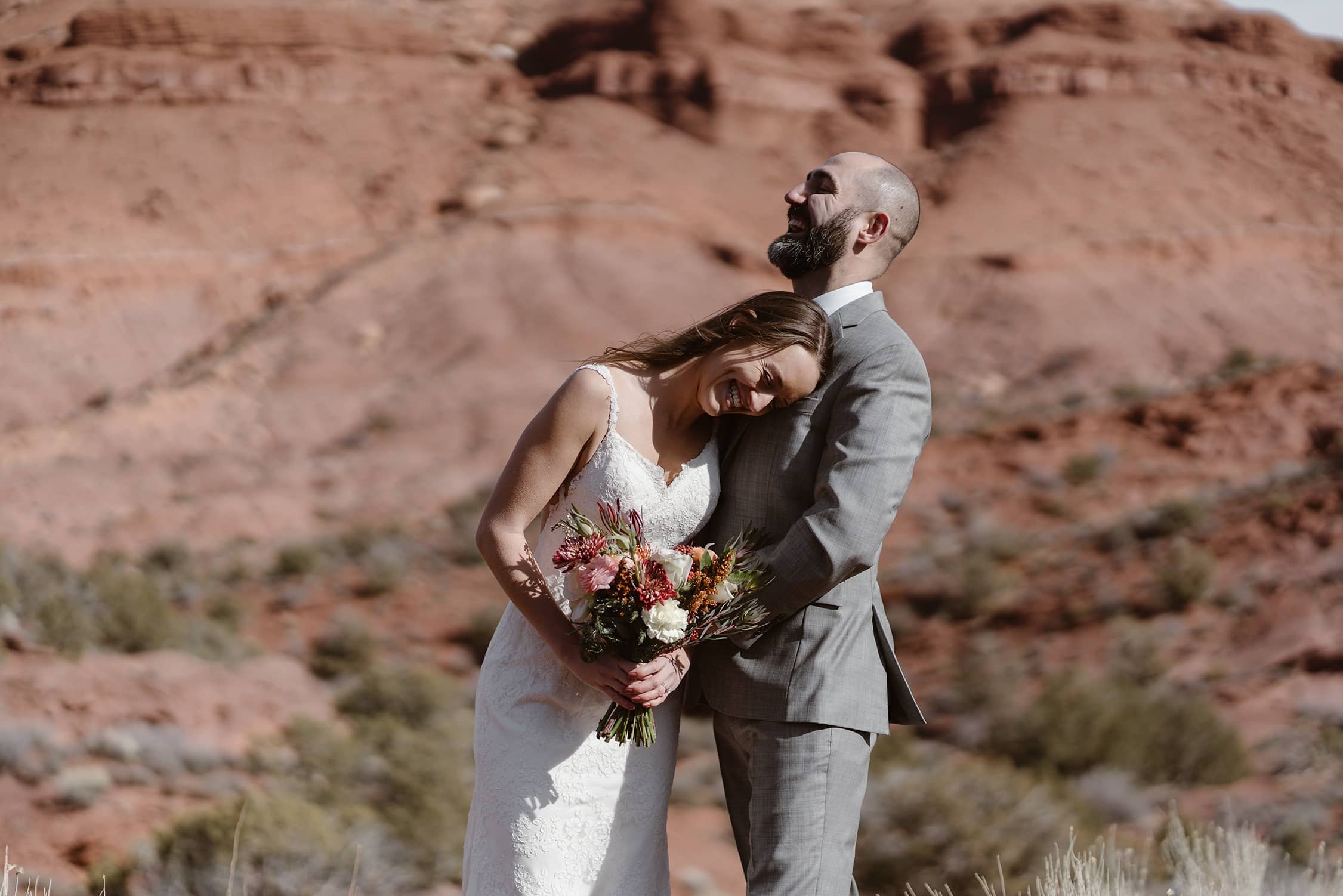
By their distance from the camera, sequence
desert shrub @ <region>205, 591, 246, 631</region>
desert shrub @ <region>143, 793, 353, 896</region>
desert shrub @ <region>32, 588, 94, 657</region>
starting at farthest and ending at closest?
1. desert shrub @ <region>205, 591, 246, 631</region>
2. desert shrub @ <region>32, 588, 94, 657</region>
3. desert shrub @ <region>143, 793, 353, 896</region>

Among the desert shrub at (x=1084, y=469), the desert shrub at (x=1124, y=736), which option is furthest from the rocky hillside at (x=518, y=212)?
the desert shrub at (x=1124, y=736)

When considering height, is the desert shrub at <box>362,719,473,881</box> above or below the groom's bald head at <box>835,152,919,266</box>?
below

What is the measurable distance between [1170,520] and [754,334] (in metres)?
13.1

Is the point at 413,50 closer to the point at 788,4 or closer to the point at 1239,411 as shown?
the point at 788,4

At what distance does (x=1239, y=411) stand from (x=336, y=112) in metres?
21.2

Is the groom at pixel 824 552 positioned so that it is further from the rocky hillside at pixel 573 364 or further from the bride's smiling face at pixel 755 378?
the rocky hillside at pixel 573 364

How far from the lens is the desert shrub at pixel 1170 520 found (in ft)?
46.0

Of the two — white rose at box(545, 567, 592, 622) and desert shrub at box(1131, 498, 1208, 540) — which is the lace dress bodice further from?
desert shrub at box(1131, 498, 1208, 540)

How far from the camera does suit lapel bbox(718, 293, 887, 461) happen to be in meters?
2.72

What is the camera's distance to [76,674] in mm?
9578

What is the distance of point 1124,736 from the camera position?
916 cm

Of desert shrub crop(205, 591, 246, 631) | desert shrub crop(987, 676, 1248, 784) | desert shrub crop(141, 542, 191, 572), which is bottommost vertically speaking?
desert shrub crop(141, 542, 191, 572)

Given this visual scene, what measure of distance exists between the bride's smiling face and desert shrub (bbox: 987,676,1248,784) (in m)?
7.62

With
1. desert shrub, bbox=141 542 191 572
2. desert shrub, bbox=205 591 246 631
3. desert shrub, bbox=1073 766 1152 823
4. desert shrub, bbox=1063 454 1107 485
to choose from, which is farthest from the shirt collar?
desert shrub, bbox=1063 454 1107 485
